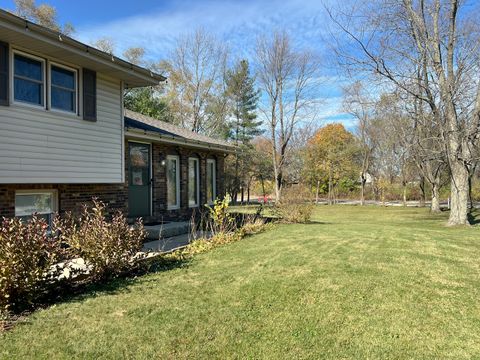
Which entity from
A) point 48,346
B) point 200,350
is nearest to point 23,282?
point 48,346

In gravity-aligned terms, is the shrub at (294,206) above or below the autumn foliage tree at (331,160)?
below

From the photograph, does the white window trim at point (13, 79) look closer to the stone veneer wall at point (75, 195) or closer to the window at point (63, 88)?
the window at point (63, 88)

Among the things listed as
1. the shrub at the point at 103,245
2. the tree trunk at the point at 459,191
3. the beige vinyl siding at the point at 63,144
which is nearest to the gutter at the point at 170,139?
the beige vinyl siding at the point at 63,144

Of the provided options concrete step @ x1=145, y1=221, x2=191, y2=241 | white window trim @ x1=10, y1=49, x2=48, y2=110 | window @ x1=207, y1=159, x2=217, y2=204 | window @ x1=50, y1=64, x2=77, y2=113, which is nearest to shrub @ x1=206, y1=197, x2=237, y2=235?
concrete step @ x1=145, y1=221, x2=191, y2=241

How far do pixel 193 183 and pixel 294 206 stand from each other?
352 centimetres

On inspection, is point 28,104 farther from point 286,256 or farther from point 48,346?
point 286,256

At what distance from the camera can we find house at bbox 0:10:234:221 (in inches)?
257

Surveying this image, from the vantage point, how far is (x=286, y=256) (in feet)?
22.9

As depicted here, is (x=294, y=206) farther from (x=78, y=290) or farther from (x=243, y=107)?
(x=243, y=107)

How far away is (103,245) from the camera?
5.40 m

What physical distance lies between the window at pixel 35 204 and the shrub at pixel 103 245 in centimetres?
201

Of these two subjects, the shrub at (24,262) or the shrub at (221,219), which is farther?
the shrub at (221,219)

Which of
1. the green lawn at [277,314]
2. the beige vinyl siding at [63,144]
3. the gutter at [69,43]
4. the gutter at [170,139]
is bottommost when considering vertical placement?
the green lawn at [277,314]

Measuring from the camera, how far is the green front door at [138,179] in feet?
34.1
